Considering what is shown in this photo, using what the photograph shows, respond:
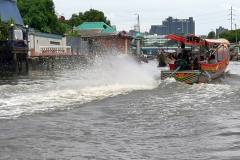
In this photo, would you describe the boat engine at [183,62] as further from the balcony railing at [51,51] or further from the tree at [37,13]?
the tree at [37,13]

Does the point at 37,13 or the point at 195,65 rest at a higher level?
the point at 37,13

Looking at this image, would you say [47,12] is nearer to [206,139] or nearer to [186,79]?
[186,79]

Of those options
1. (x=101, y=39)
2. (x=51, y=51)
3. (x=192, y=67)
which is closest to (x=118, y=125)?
(x=192, y=67)

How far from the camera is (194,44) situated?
770 inches

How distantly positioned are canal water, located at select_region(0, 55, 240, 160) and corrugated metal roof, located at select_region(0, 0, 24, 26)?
20.3 metres

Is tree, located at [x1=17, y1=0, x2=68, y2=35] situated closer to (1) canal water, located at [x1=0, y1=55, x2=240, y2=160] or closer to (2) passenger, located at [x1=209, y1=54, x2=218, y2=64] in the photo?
(2) passenger, located at [x1=209, y1=54, x2=218, y2=64]

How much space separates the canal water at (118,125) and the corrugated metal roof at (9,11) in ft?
66.5

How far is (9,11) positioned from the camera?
108 feet

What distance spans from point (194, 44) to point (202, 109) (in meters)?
9.92

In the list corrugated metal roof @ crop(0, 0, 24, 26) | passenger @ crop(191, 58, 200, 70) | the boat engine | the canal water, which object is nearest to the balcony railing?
corrugated metal roof @ crop(0, 0, 24, 26)

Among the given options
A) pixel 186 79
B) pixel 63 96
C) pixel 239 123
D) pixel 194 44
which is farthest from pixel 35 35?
pixel 239 123

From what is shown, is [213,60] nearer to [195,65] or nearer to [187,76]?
[195,65]

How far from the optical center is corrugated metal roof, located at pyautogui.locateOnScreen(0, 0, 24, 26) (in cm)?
3195

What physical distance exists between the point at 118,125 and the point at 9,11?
87.3 feet
